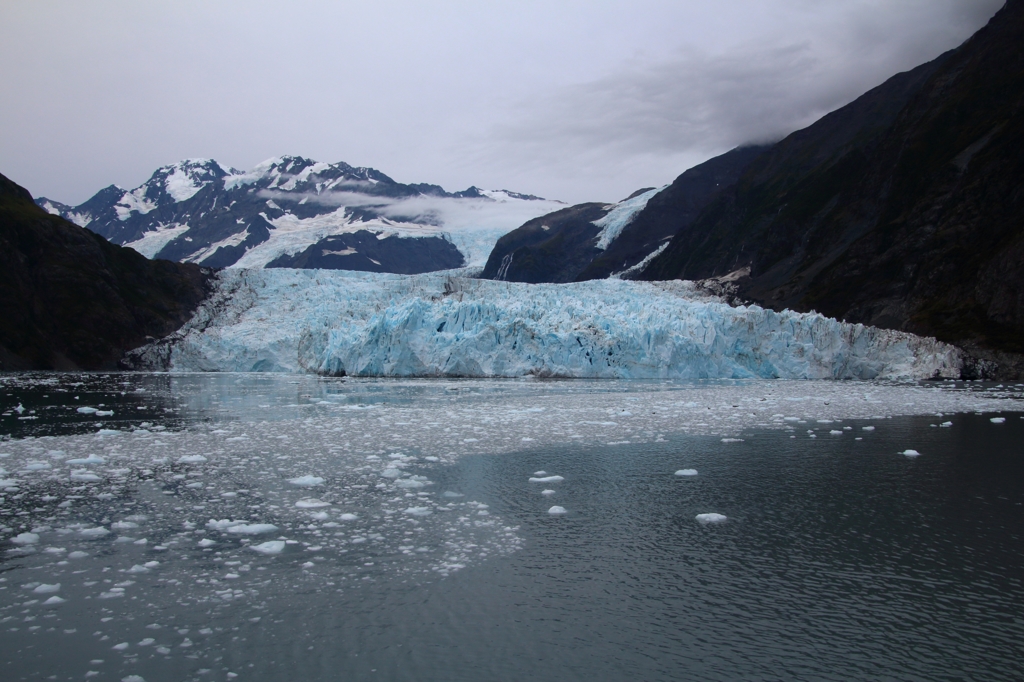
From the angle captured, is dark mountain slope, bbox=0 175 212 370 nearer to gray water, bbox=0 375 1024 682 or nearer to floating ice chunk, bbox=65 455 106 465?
gray water, bbox=0 375 1024 682

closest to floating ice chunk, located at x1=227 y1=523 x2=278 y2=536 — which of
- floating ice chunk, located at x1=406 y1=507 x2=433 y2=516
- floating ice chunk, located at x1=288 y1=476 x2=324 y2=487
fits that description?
floating ice chunk, located at x1=406 y1=507 x2=433 y2=516

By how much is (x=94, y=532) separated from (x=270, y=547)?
1.82 metres

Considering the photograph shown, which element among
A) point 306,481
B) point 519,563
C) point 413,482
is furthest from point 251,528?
point 519,563

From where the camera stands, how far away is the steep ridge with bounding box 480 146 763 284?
9862 centimetres

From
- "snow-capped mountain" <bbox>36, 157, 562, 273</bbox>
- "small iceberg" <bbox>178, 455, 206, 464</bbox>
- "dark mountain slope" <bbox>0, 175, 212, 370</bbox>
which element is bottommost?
"small iceberg" <bbox>178, 455, 206, 464</bbox>

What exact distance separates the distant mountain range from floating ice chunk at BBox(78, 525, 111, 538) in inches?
1420

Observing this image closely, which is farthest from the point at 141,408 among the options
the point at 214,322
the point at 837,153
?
the point at 837,153

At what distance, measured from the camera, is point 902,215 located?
164 ft

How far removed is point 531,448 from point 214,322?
37.4 m

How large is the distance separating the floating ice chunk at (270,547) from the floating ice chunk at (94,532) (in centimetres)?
153

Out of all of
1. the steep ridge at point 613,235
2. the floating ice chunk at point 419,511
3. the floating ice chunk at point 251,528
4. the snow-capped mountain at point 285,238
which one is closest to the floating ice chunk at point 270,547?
the floating ice chunk at point 251,528

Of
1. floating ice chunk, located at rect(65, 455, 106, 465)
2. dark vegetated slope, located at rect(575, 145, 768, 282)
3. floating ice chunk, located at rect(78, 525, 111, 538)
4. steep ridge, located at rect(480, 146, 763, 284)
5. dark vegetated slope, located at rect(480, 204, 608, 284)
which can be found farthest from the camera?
dark vegetated slope, located at rect(480, 204, 608, 284)

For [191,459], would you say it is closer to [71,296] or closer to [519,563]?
[519,563]

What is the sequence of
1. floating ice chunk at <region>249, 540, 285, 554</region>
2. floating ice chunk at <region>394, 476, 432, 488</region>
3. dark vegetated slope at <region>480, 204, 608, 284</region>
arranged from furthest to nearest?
dark vegetated slope at <region>480, 204, 608, 284</region>, floating ice chunk at <region>394, 476, 432, 488</region>, floating ice chunk at <region>249, 540, 285, 554</region>
